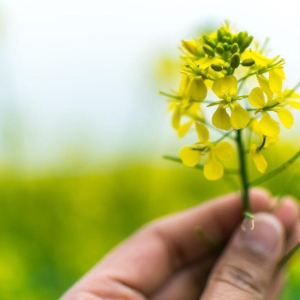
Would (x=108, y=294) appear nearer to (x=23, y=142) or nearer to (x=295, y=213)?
(x=295, y=213)

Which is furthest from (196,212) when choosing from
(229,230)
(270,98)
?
(270,98)

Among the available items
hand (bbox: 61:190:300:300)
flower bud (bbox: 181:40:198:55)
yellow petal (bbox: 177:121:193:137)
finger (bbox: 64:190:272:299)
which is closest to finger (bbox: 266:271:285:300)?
hand (bbox: 61:190:300:300)

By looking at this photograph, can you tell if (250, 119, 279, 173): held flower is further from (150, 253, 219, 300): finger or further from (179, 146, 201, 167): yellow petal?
(150, 253, 219, 300): finger

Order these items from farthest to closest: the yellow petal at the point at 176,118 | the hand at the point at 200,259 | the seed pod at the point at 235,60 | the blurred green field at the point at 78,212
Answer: the blurred green field at the point at 78,212 < the hand at the point at 200,259 < the yellow petal at the point at 176,118 < the seed pod at the point at 235,60

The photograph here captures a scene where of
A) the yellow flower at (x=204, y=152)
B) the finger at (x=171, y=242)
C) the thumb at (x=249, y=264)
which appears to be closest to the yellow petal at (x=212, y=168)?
the yellow flower at (x=204, y=152)

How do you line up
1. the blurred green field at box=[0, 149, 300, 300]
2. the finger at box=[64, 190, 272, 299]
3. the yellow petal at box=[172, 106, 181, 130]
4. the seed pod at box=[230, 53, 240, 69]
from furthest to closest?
the blurred green field at box=[0, 149, 300, 300]
the finger at box=[64, 190, 272, 299]
the yellow petal at box=[172, 106, 181, 130]
the seed pod at box=[230, 53, 240, 69]

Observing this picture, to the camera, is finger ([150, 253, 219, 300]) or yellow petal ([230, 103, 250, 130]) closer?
yellow petal ([230, 103, 250, 130])

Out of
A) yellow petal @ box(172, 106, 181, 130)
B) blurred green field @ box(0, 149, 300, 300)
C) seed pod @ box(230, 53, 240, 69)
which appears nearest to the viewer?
seed pod @ box(230, 53, 240, 69)

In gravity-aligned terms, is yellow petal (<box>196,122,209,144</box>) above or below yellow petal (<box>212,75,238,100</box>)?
below

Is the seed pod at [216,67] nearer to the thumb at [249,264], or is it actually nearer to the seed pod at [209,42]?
the seed pod at [209,42]
